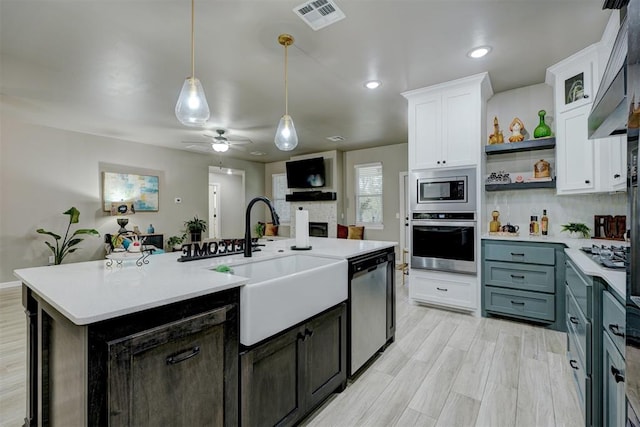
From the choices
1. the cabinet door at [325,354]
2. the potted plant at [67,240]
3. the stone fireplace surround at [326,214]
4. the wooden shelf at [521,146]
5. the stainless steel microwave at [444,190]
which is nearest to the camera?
the cabinet door at [325,354]

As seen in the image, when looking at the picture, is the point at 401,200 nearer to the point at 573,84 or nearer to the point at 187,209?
the point at 573,84

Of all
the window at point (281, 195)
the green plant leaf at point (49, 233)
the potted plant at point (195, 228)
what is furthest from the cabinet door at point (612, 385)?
the window at point (281, 195)

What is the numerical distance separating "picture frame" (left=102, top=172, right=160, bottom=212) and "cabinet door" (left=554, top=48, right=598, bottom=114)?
725cm

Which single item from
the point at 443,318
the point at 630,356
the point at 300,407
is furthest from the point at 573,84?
the point at 300,407

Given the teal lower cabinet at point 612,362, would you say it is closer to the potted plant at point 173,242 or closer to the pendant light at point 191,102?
the pendant light at point 191,102

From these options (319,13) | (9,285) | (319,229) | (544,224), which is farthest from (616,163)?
(9,285)

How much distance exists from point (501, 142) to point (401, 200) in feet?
10.3

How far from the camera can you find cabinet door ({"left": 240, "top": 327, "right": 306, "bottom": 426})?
50.8 inches

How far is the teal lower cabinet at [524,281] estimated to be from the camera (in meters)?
2.89

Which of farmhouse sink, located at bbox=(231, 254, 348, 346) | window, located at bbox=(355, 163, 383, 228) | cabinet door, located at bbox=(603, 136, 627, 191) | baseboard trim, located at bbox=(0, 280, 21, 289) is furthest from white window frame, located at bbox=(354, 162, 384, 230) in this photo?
baseboard trim, located at bbox=(0, 280, 21, 289)

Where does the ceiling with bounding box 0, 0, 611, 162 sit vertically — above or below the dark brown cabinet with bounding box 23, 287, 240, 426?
above

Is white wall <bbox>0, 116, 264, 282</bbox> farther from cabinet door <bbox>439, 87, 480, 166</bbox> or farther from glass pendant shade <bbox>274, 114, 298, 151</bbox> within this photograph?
cabinet door <bbox>439, 87, 480, 166</bbox>

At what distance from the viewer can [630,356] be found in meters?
0.69

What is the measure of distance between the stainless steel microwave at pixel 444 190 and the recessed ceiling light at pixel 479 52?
1.15 meters
